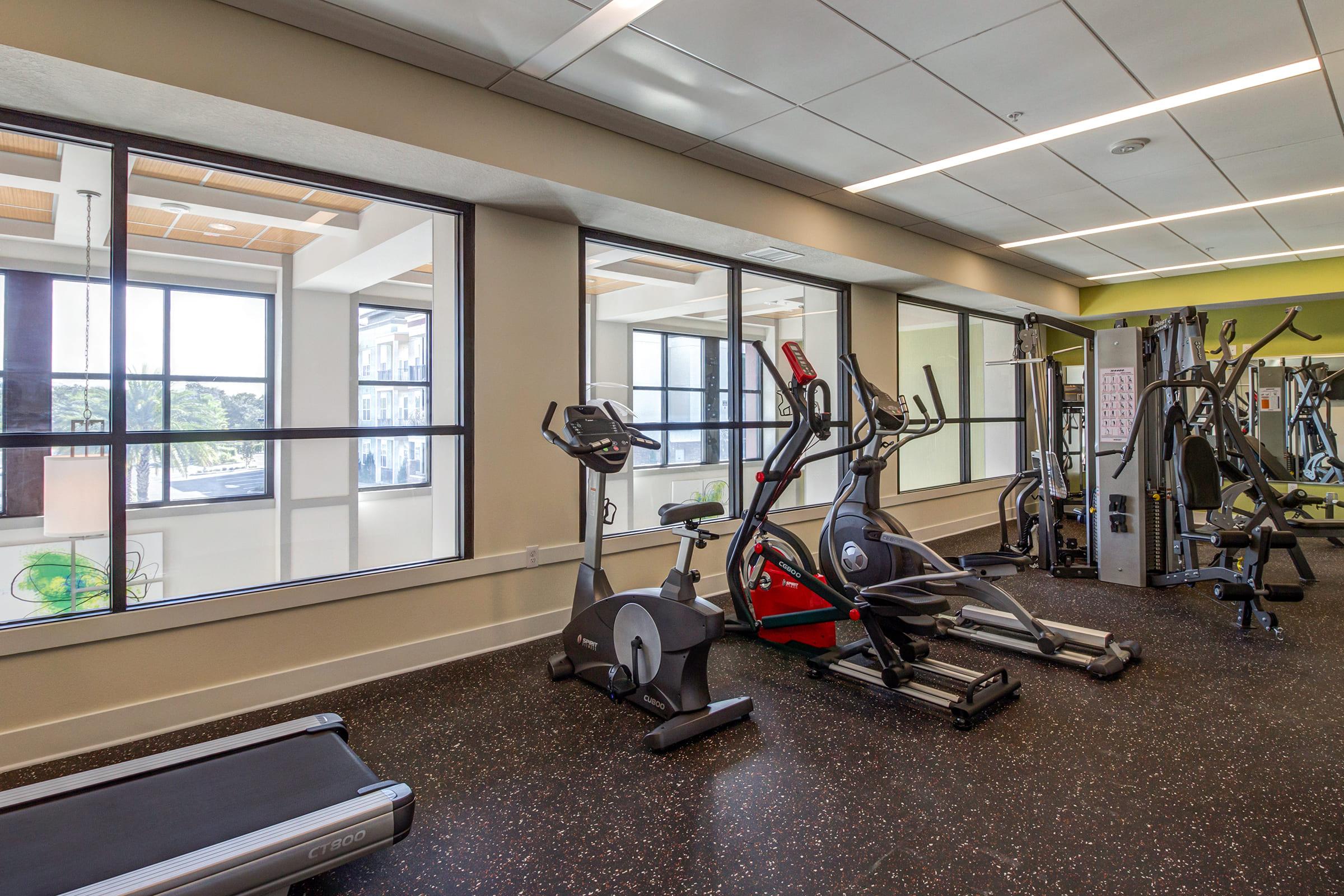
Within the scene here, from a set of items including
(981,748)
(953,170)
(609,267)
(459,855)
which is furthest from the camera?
(609,267)

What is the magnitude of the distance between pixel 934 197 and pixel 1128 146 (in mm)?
1185

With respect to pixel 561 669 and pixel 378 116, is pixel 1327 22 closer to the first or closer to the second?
pixel 378 116

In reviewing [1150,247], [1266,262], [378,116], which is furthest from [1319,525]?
[378,116]

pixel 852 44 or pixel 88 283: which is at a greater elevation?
pixel 852 44

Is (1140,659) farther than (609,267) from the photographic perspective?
No

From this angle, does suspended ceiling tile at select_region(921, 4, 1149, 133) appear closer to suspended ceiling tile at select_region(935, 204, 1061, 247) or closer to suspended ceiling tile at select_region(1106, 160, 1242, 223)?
suspended ceiling tile at select_region(1106, 160, 1242, 223)

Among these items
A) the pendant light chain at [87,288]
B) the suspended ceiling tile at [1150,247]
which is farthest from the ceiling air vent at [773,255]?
the pendant light chain at [87,288]

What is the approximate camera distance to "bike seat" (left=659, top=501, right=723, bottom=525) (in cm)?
280

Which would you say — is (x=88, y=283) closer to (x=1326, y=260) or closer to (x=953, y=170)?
(x=953, y=170)

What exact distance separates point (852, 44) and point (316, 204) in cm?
273

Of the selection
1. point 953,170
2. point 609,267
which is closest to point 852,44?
point 953,170

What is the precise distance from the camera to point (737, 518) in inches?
201

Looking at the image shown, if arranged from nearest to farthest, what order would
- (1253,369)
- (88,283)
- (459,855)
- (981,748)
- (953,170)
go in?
(459,855) < (981,748) < (88,283) < (953,170) < (1253,369)

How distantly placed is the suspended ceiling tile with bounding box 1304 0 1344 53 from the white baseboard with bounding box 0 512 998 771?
14.3 ft
